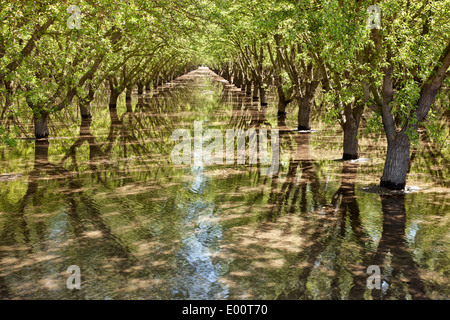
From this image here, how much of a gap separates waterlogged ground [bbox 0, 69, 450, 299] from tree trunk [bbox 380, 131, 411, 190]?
0.43 meters

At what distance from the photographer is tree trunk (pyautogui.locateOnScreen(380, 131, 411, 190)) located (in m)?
12.9

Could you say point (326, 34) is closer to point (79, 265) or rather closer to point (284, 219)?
point (284, 219)

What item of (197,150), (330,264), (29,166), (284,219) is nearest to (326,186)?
(284,219)

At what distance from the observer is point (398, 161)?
42.4 ft

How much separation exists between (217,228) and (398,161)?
19.9 ft

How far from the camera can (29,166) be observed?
54.2ft

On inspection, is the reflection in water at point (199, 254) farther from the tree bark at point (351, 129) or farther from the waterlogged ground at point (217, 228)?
the tree bark at point (351, 129)
